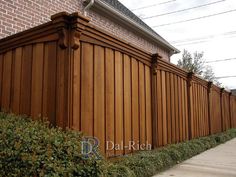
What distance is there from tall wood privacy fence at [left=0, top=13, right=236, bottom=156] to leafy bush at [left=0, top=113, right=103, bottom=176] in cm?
56

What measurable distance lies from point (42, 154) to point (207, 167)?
3896 mm

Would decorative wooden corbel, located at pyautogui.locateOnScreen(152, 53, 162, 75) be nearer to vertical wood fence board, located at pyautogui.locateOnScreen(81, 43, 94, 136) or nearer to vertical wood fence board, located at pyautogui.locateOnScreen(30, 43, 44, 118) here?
vertical wood fence board, located at pyautogui.locateOnScreen(81, 43, 94, 136)

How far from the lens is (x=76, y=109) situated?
416 centimetres

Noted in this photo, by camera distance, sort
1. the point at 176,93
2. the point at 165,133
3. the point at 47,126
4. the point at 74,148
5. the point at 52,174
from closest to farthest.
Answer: the point at 52,174, the point at 74,148, the point at 47,126, the point at 165,133, the point at 176,93

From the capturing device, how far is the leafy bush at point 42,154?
10.3 feet

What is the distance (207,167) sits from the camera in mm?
5992

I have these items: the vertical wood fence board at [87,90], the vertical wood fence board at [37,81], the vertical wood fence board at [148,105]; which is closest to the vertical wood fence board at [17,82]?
the vertical wood fence board at [37,81]

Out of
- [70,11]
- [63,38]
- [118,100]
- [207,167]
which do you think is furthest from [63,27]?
[70,11]

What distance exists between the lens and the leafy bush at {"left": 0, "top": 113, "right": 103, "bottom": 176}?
10.3 ft

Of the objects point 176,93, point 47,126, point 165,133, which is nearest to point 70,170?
point 47,126

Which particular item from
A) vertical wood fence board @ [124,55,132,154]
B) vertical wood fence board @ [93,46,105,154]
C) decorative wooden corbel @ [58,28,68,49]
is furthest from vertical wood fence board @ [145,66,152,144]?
decorative wooden corbel @ [58,28,68,49]

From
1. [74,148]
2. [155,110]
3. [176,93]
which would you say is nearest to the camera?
[74,148]

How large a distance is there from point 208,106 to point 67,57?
784 centimetres

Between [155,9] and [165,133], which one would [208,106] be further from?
[155,9]
